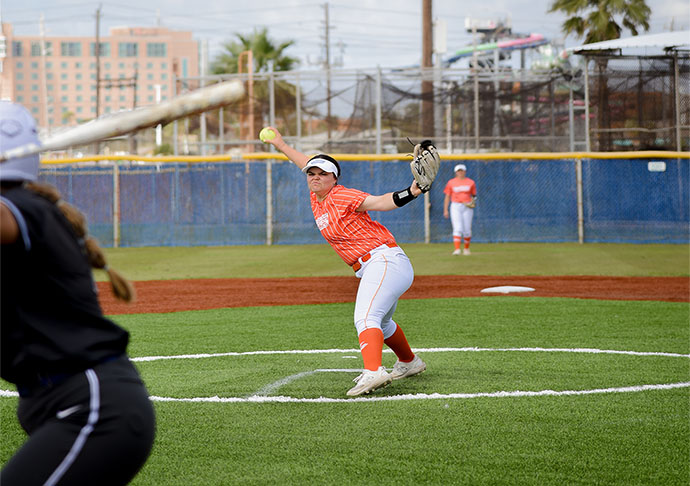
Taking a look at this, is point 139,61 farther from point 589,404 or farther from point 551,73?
point 589,404

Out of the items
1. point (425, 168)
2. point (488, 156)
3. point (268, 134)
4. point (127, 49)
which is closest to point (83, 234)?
point (425, 168)

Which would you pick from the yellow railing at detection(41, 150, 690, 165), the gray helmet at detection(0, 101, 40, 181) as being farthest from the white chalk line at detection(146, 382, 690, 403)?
the yellow railing at detection(41, 150, 690, 165)

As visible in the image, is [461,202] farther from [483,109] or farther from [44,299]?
[44,299]

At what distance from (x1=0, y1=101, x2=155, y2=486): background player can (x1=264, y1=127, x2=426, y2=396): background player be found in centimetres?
420

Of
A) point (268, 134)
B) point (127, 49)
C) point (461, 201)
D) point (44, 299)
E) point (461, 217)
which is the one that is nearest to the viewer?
point (44, 299)

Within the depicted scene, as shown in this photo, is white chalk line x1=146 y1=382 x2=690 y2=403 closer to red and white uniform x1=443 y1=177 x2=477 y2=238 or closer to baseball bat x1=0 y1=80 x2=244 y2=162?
baseball bat x1=0 y1=80 x2=244 y2=162

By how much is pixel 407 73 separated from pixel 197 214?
303 inches

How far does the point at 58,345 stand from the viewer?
112 inches

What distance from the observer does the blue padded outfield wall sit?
86.6 ft

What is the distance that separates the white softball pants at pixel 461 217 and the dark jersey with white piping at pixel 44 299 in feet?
63.0

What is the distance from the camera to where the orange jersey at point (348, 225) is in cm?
740

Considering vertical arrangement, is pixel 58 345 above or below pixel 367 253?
below

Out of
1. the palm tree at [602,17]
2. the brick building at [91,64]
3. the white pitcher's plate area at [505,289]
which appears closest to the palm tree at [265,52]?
the palm tree at [602,17]

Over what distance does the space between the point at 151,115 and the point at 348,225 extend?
436cm
